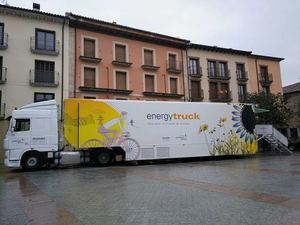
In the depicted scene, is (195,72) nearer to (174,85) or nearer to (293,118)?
(174,85)

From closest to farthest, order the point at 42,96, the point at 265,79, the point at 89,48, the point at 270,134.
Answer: the point at 270,134, the point at 42,96, the point at 89,48, the point at 265,79

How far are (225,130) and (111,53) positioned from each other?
40.3 ft

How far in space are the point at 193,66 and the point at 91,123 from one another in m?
16.6

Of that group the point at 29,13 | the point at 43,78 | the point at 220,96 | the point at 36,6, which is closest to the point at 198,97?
the point at 220,96

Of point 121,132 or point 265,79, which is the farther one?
point 265,79

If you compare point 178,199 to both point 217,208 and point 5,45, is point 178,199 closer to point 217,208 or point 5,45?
point 217,208

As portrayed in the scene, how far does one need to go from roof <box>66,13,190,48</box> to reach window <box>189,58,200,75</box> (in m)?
1.78

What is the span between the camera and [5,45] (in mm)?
19656

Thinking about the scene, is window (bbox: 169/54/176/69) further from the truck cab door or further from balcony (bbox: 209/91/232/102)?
the truck cab door

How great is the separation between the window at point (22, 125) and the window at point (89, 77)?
9.39 m

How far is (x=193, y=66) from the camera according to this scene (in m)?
28.0

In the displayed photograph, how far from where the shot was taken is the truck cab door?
13.1 metres

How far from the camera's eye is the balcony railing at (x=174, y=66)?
26.2 meters

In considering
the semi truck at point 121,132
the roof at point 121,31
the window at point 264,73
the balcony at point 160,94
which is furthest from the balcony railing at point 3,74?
the window at point 264,73
